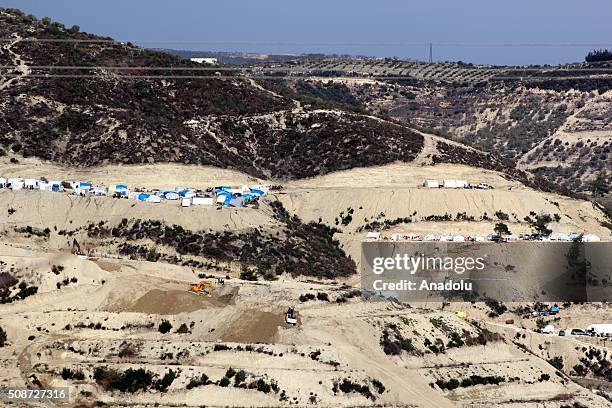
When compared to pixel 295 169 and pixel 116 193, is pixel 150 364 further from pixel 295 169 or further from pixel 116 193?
pixel 295 169

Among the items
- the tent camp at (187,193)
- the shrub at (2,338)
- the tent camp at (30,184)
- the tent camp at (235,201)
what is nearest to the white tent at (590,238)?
the tent camp at (235,201)

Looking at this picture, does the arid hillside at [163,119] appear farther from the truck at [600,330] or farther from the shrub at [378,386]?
the shrub at [378,386]

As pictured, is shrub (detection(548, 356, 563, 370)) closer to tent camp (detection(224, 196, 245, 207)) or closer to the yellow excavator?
the yellow excavator

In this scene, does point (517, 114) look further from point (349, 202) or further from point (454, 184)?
point (349, 202)

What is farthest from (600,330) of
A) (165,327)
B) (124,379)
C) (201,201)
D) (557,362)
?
(124,379)

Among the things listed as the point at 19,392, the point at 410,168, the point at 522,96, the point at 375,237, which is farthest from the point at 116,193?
the point at 522,96

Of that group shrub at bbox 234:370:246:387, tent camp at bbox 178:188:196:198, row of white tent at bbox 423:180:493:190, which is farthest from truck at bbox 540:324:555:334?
shrub at bbox 234:370:246:387

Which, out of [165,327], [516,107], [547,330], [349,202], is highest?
[516,107]
